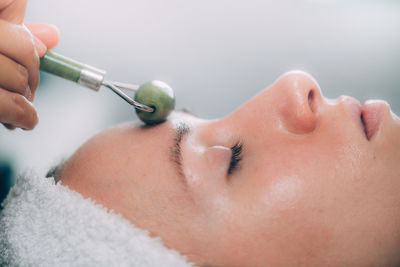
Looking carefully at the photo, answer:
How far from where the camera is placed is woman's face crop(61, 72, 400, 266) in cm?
55

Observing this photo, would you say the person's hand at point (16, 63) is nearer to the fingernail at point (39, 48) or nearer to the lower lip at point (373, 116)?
the fingernail at point (39, 48)

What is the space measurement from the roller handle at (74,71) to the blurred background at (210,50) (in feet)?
1.80

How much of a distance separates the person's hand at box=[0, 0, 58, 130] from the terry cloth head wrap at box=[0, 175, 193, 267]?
0.15 m

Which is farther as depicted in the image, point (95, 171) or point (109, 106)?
point (109, 106)

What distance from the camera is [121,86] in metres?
0.63

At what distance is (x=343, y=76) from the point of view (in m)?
1.24

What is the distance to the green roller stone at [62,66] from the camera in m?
0.58

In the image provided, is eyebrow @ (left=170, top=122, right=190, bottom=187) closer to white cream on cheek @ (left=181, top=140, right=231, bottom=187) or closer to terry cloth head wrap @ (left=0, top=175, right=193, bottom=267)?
white cream on cheek @ (left=181, top=140, right=231, bottom=187)

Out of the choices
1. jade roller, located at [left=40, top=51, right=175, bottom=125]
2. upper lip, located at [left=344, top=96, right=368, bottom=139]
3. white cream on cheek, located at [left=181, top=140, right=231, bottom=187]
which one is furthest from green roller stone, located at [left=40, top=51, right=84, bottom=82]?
upper lip, located at [left=344, top=96, right=368, bottom=139]

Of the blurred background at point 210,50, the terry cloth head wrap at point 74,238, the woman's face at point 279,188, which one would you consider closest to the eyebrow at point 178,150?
the woman's face at point 279,188

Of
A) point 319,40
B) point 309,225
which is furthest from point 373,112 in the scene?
point 319,40

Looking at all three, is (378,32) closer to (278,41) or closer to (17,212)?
(278,41)

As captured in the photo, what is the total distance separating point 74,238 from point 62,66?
0.30 meters

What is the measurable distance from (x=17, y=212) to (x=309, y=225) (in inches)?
21.2
